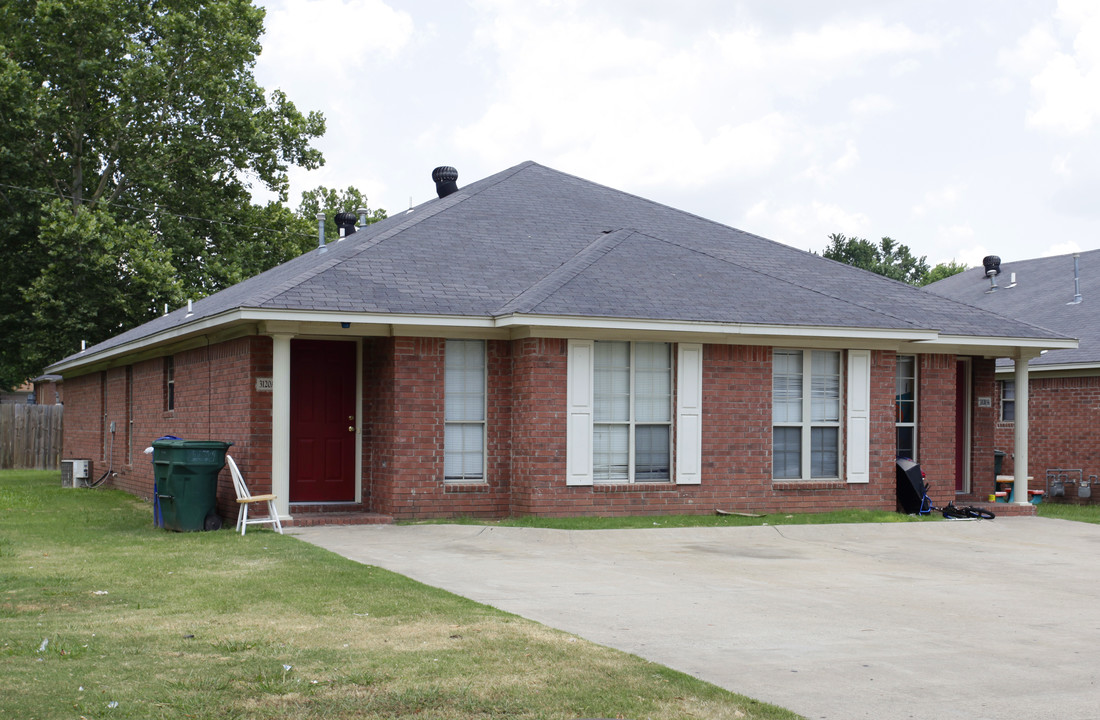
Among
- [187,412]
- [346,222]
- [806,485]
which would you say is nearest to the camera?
[806,485]

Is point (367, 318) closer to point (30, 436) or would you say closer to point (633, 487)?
point (633, 487)

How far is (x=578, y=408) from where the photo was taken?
15.3 metres

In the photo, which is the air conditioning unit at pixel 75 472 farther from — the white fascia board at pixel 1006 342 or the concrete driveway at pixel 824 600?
the white fascia board at pixel 1006 342

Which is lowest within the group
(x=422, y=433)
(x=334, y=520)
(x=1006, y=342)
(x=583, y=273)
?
(x=334, y=520)

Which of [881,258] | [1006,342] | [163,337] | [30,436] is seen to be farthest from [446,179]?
[881,258]

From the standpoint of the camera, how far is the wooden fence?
3406cm

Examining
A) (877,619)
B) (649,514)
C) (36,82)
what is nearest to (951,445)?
(649,514)

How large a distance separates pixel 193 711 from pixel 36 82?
103 ft

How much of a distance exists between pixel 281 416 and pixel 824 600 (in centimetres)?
763

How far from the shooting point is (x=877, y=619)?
8.55 metres

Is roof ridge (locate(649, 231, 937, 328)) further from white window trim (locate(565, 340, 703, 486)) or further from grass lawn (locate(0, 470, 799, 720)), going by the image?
grass lawn (locate(0, 470, 799, 720))

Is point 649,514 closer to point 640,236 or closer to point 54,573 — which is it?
point 640,236

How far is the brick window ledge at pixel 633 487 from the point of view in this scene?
15508mm

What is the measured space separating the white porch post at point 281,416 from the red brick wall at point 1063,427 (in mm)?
14712
